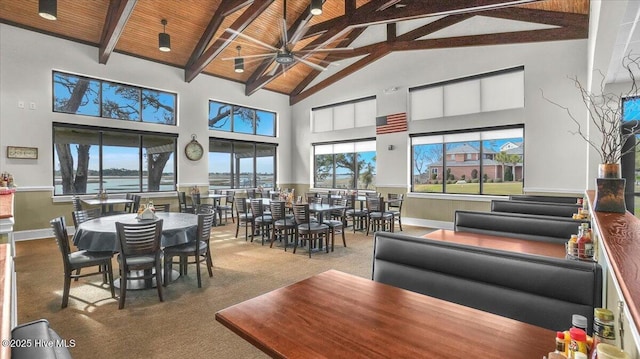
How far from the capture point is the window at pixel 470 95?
268 inches

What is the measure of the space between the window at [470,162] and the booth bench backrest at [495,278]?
6.05 metres

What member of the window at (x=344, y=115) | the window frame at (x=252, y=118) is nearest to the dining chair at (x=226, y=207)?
the window frame at (x=252, y=118)

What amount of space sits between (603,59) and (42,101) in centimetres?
970

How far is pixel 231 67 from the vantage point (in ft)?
29.8

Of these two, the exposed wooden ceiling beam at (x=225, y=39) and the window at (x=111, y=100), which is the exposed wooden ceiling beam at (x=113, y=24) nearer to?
the window at (x=111, y=100)

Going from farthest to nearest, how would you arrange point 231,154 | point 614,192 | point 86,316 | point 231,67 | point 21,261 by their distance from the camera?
point 231,154 < point 231,67 < point 21,261 < point 86,316 < point 614,192

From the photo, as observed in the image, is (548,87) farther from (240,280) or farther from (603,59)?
(240,280)

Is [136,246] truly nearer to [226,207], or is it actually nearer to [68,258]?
[68,258]

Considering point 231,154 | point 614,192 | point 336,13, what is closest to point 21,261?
point 231,154

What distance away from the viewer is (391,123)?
27.9 ft

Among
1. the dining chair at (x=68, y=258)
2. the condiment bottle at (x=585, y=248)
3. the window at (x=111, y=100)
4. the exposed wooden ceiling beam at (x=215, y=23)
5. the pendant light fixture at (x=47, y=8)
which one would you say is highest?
the exposed wooden ceiling beam at (x=215, y=23)

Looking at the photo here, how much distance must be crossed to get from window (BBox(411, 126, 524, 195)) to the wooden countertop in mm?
5763

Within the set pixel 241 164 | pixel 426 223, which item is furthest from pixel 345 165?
pixel 241 164

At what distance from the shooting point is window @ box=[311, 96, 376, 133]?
30.4 feet
